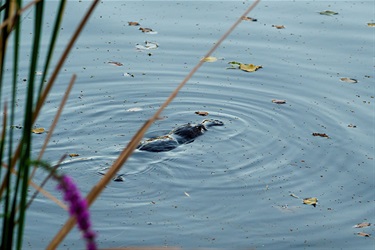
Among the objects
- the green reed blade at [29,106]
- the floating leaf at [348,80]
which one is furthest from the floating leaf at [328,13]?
the green reed blade at [29,106]

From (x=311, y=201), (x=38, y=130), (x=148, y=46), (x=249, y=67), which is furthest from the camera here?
(x=148, y=46)

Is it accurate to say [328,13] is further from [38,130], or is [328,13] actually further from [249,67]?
[38,130]

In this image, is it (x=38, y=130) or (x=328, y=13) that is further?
(x=328, y=13)

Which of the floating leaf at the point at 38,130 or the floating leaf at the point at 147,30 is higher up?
the floating leaf at the point at 147,30

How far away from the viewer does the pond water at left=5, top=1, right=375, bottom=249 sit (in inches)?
193

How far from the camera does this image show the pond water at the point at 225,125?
489 cm

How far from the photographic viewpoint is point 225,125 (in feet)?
20.9

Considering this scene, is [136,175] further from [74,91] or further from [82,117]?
[74,91]

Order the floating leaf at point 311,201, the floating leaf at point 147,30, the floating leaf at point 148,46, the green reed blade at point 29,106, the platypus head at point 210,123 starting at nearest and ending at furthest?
the green reed blade at point 29,106 < the floating leaf at point 311,201 < the platypus head at point 210,123 < the floating leaf at point 148,46 < the floating leaf at point 147,30

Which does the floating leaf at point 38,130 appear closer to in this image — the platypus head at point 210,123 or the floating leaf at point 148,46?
the platypus head at point 210,123

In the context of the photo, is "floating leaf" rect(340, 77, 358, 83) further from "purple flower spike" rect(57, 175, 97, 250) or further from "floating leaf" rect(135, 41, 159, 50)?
"purple flower spike" rect(57, 175, 97, 250)

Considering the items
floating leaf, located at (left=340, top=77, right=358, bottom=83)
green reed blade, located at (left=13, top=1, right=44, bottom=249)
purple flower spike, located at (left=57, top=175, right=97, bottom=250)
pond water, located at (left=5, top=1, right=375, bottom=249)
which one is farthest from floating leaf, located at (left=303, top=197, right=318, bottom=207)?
purple flower spike, located at (left=57, top=175, right=97, bottom=250)

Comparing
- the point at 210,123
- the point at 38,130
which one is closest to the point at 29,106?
the point at 38,130

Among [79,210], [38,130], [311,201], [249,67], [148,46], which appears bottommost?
[311,201]
